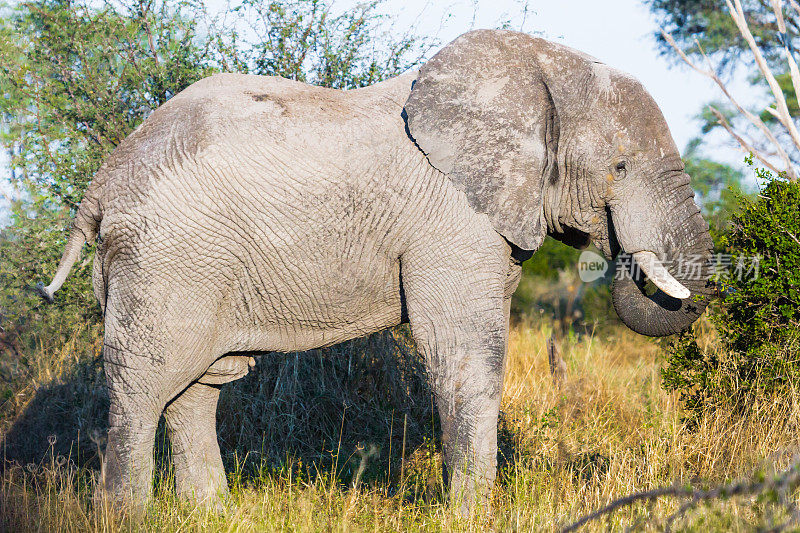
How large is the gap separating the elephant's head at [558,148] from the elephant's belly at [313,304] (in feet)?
2.33

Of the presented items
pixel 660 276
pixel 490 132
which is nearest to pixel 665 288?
pixel 660 276

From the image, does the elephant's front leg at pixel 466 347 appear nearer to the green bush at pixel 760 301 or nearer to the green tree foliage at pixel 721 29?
the green bush at pixel 760 301

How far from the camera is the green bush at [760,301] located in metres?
4.78

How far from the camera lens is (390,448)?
217 inches

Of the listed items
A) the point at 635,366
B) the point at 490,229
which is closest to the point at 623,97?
the point at 490,229

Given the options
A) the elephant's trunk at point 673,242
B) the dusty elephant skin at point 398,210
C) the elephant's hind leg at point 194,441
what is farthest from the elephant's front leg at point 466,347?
the elephant's hind leg at point 194,441

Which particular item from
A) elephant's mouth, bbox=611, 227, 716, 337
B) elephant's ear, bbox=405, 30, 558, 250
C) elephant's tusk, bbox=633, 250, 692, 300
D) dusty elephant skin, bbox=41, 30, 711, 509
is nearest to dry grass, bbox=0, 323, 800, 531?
dusty elephant skin, bbox=41, 30, 711, 509

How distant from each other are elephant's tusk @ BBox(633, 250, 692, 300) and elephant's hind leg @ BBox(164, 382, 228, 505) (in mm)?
2713

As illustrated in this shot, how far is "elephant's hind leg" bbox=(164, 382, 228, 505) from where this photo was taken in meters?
4.90

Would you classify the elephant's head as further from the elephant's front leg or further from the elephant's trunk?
the elephant's front leg

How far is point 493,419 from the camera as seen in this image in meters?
4.07

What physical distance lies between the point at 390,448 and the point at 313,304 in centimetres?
164

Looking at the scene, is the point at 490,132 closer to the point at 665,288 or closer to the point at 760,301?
the point at 665,288

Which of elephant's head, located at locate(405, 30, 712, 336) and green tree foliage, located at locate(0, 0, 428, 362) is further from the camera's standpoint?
green tree foliage, located at locate(0, 0, 428, 362)
